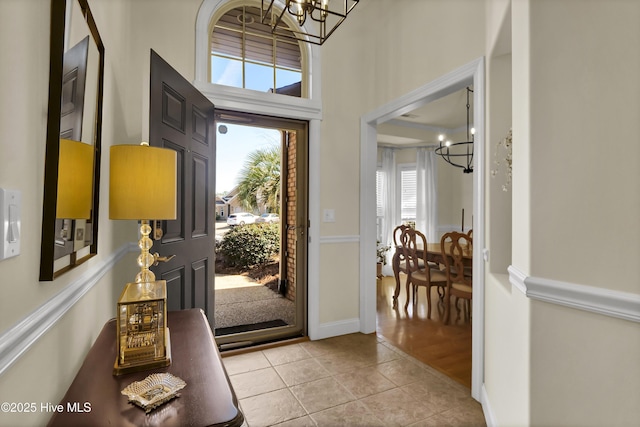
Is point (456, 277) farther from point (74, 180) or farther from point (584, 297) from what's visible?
point (74, 180)

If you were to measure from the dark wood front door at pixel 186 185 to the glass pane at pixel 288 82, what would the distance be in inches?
32.5

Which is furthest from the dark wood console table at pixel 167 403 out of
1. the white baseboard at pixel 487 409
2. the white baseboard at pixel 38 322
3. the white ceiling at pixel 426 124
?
the white ceiling at pixel 426 124

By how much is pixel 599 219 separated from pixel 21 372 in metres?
1.57

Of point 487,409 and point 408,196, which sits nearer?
point 487,409

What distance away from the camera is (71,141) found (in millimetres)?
934

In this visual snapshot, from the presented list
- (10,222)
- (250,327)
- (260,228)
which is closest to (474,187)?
(10,222)

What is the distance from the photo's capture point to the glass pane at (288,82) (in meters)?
3.08

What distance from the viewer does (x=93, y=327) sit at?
1309 millimetres

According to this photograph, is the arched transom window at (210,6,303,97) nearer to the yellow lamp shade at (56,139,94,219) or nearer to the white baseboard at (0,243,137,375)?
the yellow lamp shade at (56,139,94,219)

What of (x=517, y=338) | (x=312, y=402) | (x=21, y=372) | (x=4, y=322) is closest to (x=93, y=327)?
(x=21, y=372)

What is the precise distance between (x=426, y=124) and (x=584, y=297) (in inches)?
206

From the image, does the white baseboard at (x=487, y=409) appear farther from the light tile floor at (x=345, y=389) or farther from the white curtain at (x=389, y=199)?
the white curtain at (x=389, y=199)

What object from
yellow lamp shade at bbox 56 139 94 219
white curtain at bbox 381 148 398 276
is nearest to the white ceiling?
white curtain at bbox 381 148 398 276

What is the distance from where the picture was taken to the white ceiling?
16.1 feet
